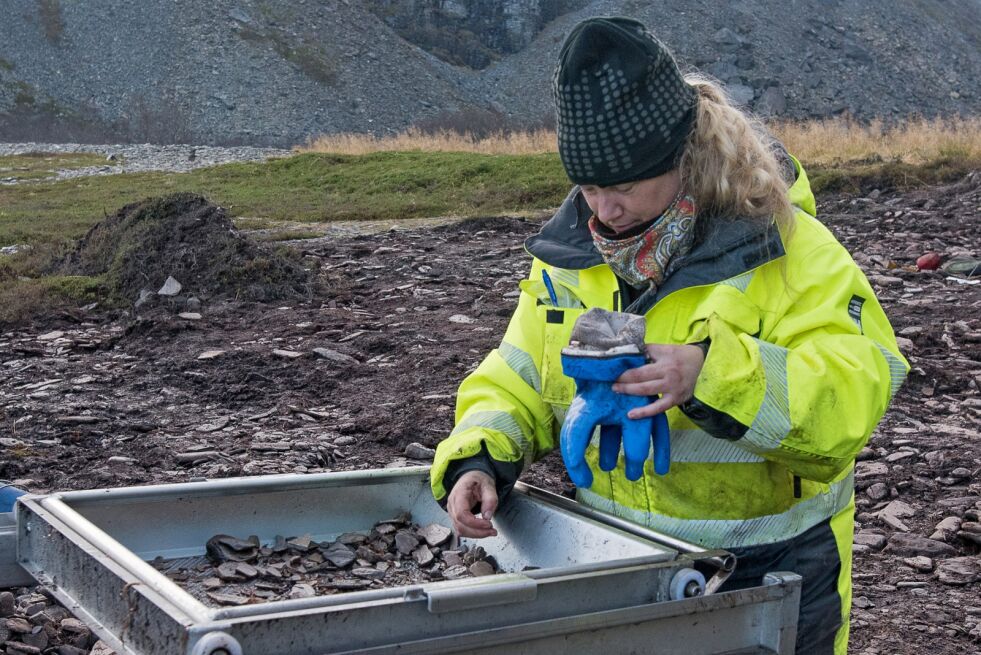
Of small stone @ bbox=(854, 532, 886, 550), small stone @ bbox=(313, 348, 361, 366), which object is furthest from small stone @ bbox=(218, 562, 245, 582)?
small stone @ bbox=(313, 348, 361, 366)

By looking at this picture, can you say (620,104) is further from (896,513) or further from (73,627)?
(896,513)

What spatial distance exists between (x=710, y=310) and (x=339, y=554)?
1081mm

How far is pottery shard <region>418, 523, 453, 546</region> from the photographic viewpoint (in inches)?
110

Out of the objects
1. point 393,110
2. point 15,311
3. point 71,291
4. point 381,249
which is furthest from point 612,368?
point 393,110

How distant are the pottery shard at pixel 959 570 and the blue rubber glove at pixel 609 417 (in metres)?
2.64

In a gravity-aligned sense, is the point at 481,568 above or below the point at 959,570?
above

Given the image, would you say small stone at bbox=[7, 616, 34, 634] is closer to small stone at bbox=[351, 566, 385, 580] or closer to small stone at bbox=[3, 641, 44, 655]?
small stone at bbox=[3, 641, 44, 655]

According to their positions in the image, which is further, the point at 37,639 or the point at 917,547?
the point at 917,547

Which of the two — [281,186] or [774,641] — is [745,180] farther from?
[281,186]

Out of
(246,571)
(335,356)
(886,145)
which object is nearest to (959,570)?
(246,571)

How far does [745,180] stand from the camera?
95.9 inches

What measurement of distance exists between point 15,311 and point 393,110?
47672mm

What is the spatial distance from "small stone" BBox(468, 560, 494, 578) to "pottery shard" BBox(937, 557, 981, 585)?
8.02 feet

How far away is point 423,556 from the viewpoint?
2.74 metres
